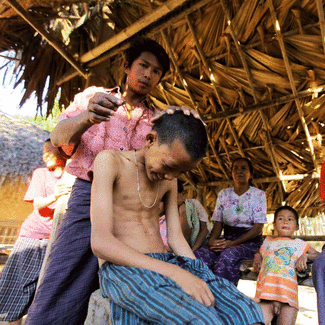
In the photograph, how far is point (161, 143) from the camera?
4.25 ft

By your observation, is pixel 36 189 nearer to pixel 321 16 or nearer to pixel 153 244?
pixel 153 244

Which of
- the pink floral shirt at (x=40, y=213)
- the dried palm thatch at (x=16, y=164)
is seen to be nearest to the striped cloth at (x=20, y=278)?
the pink floral shirt at (x=40, y=213)

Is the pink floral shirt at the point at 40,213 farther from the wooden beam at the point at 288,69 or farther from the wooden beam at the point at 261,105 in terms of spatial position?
the wooden beam at the point at 288,69

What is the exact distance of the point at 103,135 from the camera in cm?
167

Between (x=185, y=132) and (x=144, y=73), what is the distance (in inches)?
22.4

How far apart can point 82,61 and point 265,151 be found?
3.16m

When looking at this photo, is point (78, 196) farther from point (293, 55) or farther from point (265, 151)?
point (265, 151)

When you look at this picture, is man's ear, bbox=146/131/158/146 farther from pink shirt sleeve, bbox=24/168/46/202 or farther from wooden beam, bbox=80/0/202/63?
wooden beam, bbox=80/0/202/63

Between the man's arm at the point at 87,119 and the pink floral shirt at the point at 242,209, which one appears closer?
the man's arm at the point at 87,119

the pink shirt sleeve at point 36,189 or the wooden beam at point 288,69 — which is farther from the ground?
the wooden beam at point 288,69

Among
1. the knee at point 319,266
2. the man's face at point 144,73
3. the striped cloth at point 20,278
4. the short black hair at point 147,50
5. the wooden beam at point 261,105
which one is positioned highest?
the wooden beam at point 261,105

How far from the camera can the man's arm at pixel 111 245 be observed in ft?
3.48

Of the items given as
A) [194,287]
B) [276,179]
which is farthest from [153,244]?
[276,179]

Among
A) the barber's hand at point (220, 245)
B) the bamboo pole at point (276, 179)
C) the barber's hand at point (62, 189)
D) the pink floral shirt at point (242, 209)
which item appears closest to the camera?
the barber's hand at point (62, 189)
